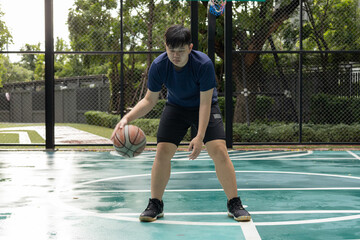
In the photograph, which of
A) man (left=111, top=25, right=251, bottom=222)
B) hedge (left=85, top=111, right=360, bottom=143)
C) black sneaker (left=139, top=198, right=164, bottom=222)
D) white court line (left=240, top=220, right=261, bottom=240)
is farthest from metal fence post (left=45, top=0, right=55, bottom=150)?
white court line (left=240, top=220, right=261, bottom=240)

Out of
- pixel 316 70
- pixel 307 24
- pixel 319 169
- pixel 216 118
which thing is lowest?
pixel 319 169

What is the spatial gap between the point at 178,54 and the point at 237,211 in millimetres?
1499

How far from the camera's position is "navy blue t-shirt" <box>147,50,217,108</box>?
437 cm

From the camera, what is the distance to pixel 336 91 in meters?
17.2

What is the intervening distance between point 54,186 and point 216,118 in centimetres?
295

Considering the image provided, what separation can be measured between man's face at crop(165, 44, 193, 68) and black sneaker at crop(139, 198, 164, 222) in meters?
1.30

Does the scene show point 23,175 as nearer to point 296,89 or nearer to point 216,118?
point 216,118

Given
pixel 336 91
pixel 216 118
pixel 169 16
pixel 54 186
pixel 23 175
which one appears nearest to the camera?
pixel 216 118

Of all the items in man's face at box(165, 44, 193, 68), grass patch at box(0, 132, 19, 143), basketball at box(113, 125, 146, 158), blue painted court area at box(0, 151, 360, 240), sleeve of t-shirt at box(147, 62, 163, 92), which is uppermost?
man's face at box(165, 44, 193, 68)

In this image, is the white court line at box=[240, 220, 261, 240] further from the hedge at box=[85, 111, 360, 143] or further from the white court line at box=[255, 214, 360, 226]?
the hedge at box=[85, 111, 360, 143]

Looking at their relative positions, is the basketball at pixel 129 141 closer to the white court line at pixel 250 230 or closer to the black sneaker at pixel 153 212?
the black sneaker at pixel 153 212

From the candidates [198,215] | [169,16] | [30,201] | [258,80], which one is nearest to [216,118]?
[198,215]

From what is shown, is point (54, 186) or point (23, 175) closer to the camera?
point (54, 186)

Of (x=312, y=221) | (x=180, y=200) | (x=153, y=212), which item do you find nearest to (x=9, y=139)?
(x=180, y=200)
